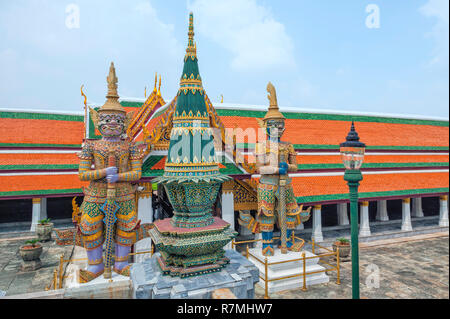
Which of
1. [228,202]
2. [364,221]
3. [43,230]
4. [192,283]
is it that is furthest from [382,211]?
[43,230]

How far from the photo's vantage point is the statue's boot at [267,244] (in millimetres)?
9477

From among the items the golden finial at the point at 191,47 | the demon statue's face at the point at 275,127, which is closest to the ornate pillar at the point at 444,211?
the demon statue's face at the point at 275,127

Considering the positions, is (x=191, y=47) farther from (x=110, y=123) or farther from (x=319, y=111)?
(x=319, y=111)

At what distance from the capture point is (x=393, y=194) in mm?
14422

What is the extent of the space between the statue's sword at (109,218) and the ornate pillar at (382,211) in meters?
16.9

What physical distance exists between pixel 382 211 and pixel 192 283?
17.1 m

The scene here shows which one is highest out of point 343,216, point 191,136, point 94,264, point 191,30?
point 191,30

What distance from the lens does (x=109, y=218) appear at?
23.8 feet

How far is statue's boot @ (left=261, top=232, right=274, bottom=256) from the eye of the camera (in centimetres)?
948

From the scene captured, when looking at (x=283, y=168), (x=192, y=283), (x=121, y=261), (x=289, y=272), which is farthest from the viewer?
(x=283, y=168)

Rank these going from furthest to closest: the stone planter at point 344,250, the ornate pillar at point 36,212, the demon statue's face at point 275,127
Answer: the ornate pillar at point 36,212 → the stone planter at point 344,250 → the demon statue's face at point 275,127

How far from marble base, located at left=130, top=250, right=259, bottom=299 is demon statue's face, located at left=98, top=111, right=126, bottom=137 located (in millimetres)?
3765

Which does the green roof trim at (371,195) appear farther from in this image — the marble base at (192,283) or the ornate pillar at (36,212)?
the ornate pillar at (36,212)
